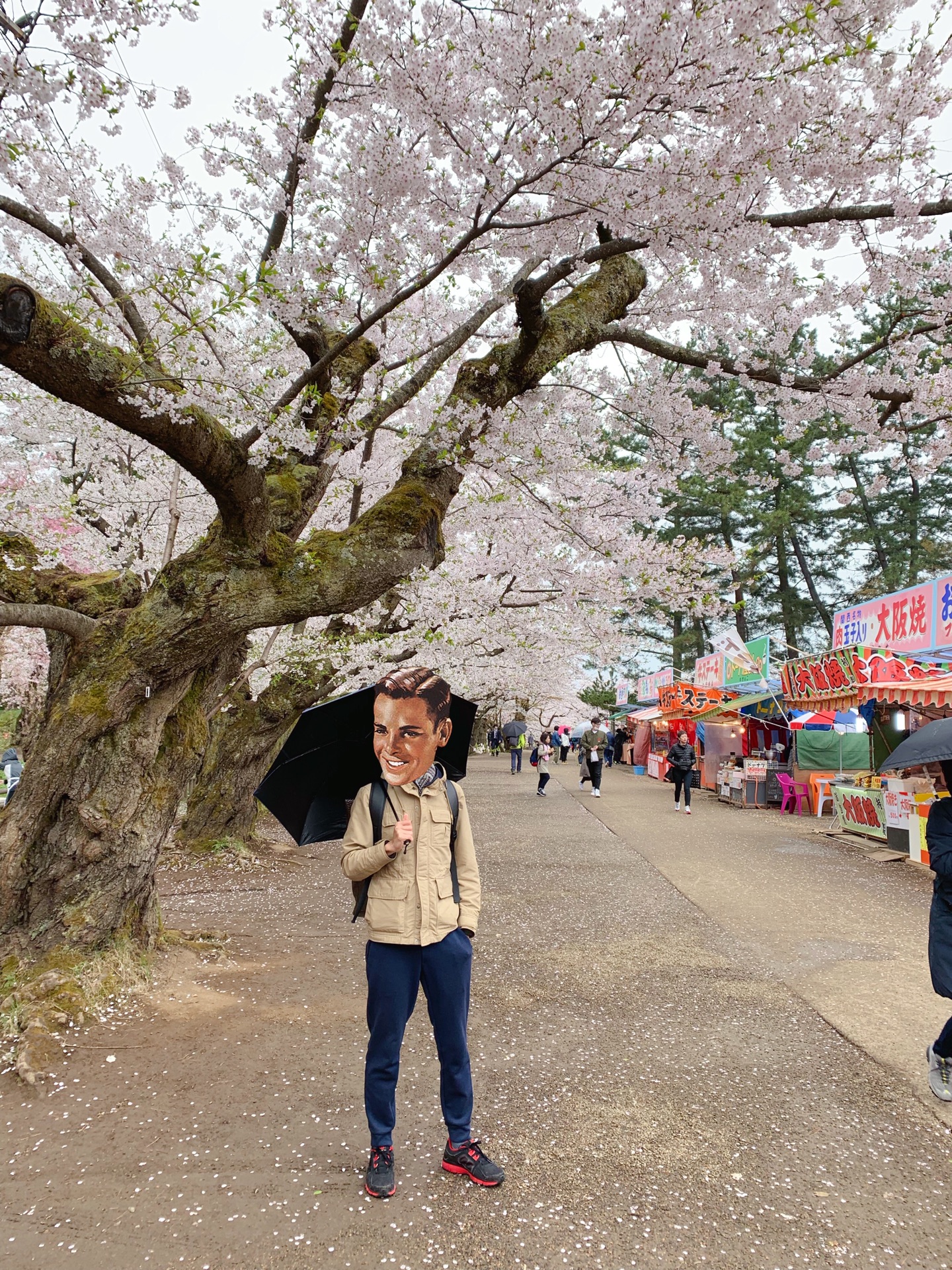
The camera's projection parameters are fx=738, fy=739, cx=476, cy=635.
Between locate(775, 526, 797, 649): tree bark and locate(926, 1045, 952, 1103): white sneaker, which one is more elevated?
locate(775, 526, 797, 649): tree bark

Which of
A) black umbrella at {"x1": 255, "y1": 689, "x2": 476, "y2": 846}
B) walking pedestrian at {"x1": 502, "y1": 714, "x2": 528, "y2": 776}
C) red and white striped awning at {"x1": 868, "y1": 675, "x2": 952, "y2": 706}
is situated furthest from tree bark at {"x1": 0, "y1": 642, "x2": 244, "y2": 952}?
walking pedestrian at {"x1": 502, "y1": 714, "x2": 528, "y2": 776}

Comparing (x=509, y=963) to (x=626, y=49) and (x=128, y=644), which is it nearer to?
(x=128, y=644)

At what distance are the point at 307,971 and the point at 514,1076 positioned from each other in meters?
2.07

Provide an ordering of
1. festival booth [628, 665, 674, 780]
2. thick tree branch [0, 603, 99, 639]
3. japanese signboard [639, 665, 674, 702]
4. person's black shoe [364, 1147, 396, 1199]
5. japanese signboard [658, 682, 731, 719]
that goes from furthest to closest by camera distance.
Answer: japanese signboard [639, 665, 674, 702], festival booth [628, 665, 674, 780], japanese signboard [658, 682, 731, 719], thick tree branch [0, 603, 99, 639], person's black shoe [364, 1147, 396, 1199]

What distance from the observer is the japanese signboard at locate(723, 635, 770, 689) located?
16.8 metres

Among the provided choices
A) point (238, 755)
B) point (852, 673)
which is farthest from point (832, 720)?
point (238, 755)

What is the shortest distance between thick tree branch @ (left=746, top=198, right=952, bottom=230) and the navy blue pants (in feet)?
15.5

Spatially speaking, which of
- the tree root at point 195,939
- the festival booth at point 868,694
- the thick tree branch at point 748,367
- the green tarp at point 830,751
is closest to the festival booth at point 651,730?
the green tarp at point 830,751

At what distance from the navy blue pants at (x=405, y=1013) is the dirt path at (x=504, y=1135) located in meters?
0.33

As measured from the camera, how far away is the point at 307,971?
17.0 ft

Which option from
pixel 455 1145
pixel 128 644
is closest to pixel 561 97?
pixel 128 644

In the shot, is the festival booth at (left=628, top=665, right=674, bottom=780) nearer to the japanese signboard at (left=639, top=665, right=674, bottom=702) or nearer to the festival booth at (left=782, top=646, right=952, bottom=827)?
the japanese signboard at (left=639, top=665, right=674, bottom=702)

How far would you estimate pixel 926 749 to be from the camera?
3.35 m

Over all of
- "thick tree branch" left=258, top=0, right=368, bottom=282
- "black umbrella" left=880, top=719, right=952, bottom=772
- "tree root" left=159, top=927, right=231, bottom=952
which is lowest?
"tree root" left=159, top=927, right=231, bottom=952
